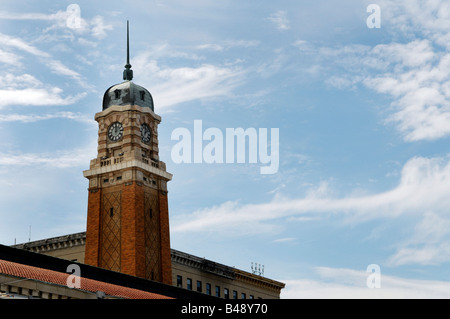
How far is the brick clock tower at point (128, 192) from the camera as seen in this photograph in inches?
3501

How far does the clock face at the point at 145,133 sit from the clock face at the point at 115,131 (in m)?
2.79

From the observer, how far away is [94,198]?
9325 cm

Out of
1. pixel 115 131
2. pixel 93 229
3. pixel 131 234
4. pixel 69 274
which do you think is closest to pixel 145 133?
pixel 115 131

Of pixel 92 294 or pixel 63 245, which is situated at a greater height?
pixel 63 245

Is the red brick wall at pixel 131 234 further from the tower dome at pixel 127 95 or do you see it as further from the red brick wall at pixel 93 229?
the tower dome at pixel 127 95

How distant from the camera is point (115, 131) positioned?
95438mm

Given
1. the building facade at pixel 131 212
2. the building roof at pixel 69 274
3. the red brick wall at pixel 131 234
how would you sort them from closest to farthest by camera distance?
the building roof at pixel 69 274, the red brick wall at pixel 131 234, the building facade at pixel 131 212

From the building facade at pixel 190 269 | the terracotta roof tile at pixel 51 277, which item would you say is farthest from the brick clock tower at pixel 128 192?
the terracotta roof tile at pixel 51 277

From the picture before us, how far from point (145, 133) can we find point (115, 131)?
3933mm
